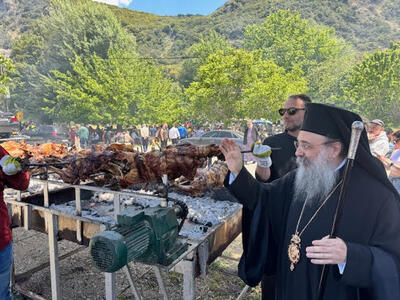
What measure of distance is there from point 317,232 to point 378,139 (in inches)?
226

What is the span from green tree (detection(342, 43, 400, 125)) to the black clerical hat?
35.4 meters

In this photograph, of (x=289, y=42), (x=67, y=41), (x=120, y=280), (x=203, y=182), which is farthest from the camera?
(x=289, y=42)

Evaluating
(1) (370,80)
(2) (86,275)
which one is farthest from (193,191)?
(1) (370,80)

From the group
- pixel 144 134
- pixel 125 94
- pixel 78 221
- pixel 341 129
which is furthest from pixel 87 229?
pixel 125 94

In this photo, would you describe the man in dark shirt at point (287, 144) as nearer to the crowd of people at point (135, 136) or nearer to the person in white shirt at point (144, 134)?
the crowd of people at point (135, 136)

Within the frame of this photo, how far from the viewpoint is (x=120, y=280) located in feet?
15.6

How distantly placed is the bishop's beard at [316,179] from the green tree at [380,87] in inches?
1396

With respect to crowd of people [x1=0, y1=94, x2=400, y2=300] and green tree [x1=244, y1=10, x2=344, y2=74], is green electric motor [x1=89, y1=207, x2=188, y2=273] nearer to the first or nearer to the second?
crowd of people [x1=0, y1=94, x2=400, y2=300]

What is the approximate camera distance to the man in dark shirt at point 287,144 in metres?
3.29

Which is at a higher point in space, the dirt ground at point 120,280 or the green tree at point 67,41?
the green tree at point 67,41

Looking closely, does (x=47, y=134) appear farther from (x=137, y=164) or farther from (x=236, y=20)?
(x=236, y=20)

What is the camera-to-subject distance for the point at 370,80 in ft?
105

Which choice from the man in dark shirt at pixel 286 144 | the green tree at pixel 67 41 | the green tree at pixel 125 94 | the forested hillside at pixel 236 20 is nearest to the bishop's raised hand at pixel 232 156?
the man in dark shirt at pixel 286 144

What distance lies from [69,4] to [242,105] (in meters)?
28.5
